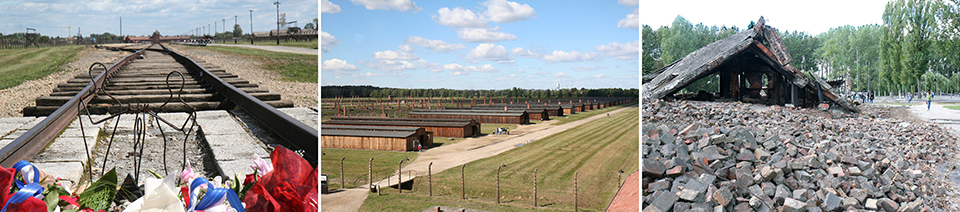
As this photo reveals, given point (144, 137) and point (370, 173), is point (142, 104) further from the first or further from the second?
point (370, 173)

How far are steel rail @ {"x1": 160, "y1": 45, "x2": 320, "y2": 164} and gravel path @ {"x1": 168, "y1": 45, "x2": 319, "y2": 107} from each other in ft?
2.56

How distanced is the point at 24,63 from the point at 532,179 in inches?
196

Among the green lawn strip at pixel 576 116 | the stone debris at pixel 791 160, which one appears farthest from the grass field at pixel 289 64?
the green lawn strip at pixel 576 116

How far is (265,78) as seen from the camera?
Result: 9.13m

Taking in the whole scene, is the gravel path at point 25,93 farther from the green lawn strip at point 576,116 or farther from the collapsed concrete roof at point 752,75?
the collapsed concrete roof at point 752,75

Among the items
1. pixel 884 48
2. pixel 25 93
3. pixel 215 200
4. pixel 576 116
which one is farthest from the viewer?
pixel 884 48

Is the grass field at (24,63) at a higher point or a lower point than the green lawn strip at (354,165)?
higher

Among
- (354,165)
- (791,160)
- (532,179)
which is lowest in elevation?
(791,160)

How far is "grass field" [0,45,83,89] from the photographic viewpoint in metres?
3.90

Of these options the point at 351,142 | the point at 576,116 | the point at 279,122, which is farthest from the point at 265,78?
the point at 576,116

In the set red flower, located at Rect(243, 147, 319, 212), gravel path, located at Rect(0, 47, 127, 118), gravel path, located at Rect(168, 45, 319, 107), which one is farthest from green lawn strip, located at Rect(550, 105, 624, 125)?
gravel path, located at Rect(0, 47, 127, 118)

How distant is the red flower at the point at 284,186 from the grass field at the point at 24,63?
13.5ft

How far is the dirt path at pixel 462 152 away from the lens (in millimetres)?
2482

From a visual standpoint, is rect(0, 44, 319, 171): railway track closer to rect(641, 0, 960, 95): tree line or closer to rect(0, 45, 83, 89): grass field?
rect(0, 45, 83, 89): grass field
